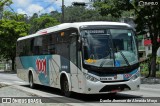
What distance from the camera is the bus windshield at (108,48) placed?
14.8 m

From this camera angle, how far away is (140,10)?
103 ft

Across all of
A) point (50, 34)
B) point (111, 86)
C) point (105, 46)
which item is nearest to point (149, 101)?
point (111, 86)

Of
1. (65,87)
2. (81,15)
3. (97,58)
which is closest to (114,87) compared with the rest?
(97,58)

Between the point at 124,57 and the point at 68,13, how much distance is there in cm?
8787

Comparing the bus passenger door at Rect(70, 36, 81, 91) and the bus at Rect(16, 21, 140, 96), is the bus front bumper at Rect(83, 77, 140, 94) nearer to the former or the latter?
the bus at Rect(16, 21, 140, 96)

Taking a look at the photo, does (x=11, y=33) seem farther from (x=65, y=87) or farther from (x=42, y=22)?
(x=65, y=87)

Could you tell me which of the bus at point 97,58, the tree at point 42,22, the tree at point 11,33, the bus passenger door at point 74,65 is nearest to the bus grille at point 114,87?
the bus at point 97,58

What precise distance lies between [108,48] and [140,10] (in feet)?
56.2

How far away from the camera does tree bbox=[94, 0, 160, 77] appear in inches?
1204

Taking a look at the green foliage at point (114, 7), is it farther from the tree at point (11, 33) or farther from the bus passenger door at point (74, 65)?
the tree at point (11, 33)

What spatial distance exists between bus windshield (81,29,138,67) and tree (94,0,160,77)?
15516mm

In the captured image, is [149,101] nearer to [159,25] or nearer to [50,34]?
[50,34]

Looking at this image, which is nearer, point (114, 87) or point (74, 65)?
point (114, 87)

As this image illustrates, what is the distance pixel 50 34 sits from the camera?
62.1 ft
